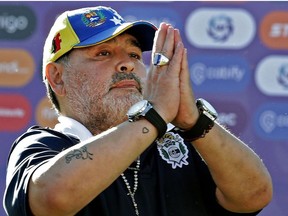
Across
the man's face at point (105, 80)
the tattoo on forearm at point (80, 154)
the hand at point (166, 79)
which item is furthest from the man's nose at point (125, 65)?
the tattoo on forearm at point (80, 154)

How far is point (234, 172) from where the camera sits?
3271 mm

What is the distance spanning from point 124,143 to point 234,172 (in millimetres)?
455

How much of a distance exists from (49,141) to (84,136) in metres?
0.17

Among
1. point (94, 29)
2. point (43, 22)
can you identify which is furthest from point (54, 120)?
point (94, 29)

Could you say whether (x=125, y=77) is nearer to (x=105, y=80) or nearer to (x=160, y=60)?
(x=105, y=80)

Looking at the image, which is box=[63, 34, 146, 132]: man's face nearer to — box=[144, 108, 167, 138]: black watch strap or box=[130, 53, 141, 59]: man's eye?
box=[130, 53, 141, 59]: man's eye

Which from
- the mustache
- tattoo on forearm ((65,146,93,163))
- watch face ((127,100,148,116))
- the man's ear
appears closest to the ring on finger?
watch face ((127,100,148,116))

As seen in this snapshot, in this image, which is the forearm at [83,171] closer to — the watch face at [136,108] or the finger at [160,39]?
the watch face at [136,108]

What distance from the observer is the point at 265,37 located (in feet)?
18.8

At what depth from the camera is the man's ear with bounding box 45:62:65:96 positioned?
143 inches

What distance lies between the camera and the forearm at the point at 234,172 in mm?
3232

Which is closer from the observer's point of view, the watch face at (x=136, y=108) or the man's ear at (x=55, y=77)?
the watch face at (x=136, y=108)

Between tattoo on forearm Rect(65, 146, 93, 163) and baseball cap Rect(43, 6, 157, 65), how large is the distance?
Result: 586 millimetres

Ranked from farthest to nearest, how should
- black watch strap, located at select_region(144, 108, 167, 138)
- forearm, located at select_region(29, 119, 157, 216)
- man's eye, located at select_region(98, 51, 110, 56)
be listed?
man's eye, located at select_region(98, 51, 110, 56) < black watch strap, located at select_region(144, 108, 167, 138) < forearm, located at select_region(29, 119, 157, 216)
